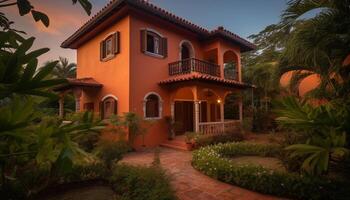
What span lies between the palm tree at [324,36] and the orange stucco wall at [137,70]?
6367mm

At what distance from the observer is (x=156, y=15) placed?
11102 mm

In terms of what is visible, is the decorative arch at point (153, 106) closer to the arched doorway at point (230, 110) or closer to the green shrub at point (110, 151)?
the green shrub at point (110, 151)

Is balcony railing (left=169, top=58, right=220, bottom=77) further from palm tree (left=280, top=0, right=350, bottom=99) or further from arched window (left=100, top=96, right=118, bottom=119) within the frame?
palm tree (left=280, top=0, right=350, bottom=99)

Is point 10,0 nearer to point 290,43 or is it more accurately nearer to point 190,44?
point 290,43

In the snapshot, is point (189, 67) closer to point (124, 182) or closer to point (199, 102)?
point (199, 102)

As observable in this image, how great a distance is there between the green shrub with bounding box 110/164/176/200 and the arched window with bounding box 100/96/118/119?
254 inches

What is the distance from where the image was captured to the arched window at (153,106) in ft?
37.9

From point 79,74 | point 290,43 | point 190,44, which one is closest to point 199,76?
point 190,44

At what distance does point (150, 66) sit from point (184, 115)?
451 cm

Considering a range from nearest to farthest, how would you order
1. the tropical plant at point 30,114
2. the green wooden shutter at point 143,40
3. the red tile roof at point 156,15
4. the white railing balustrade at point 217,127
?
the tropical plant at point 30,114 → the red tile roof at point 156,15 → the green wooden shutter at point 143,40 → the white railing balustrade at point 217,127

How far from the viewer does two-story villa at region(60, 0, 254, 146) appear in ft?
35.4

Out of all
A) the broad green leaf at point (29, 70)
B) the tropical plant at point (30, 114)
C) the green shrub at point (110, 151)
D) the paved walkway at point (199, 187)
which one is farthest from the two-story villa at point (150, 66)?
the broad green leaf at point (29, 70)

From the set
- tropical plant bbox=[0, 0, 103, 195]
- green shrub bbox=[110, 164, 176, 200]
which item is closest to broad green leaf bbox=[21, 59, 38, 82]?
tropical plant bbox=[0, 0, 103, 195]

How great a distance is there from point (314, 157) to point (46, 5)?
5.03 m
